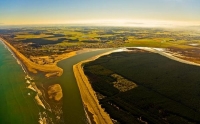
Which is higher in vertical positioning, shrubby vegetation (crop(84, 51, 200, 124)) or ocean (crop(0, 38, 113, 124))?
shrubby vegetation (crop(84, 51, 200, 124))

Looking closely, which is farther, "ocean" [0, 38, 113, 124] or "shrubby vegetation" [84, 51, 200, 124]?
"shrubby vegetation" [84, 51, 200, 124]

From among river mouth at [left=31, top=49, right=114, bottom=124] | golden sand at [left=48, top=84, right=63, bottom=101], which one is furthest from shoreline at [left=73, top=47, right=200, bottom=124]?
golden sand at [left=48, top=84, right=63, bottom=101]

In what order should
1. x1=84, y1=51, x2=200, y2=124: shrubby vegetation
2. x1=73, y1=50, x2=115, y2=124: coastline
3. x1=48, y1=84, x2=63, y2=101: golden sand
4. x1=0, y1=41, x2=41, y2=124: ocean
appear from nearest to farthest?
x1=73, y1=50, x2=115, y2=124: coastline, x1=0, y1=41, x2=41, y2=124: ocean, x1=84, y1=51, x2=200, y2=124: shrubby vegetation, x1=48, y1=84, x2=63, y2=101: golden sand

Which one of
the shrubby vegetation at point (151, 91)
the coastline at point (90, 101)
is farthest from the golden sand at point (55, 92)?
the shrubby vegetation at point (151, 91)

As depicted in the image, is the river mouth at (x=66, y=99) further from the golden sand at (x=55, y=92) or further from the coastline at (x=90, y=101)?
the coastline at (x=90, y=101)

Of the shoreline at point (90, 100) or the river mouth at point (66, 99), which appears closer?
the shoreline at point (90, 100)

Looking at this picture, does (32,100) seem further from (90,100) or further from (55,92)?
(90,100)

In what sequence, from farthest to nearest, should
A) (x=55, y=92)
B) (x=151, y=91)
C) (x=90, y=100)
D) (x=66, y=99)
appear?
(x=55, y=92), (x=151, y=91), (x=66, y=99), (x=90, y=100)

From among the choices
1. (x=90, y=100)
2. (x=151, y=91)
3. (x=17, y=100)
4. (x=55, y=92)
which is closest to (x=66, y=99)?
(x=55, y=92)

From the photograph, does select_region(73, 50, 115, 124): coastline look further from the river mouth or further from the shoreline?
the river mouth

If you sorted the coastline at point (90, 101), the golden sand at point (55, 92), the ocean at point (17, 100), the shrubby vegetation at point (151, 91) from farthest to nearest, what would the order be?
the golden sand at point (55, 92) < the shrubby vegetation at point (151, 91) < the ocean at point (17, 100) < the coastline at point (90, 101)

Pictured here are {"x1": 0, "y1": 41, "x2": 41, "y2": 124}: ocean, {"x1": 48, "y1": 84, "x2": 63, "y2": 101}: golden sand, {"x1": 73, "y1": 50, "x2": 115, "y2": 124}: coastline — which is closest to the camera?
{"x1": 73, "y1": 50, "x2": 115, "y2": 124}: coastline
